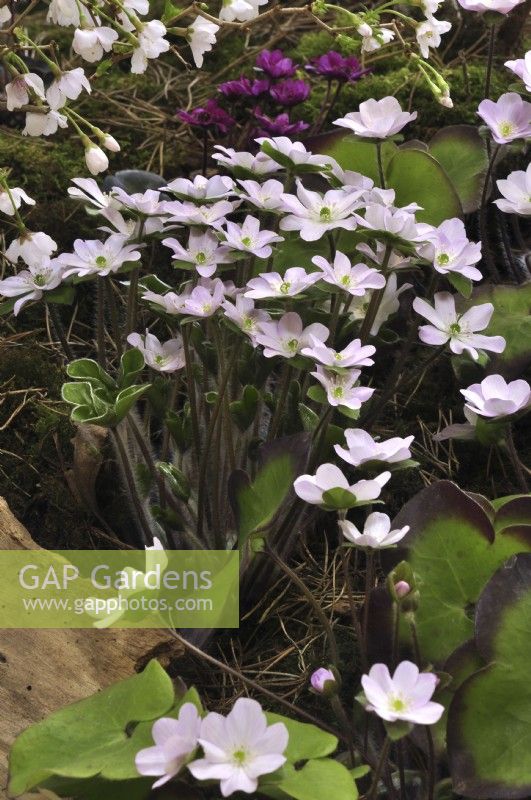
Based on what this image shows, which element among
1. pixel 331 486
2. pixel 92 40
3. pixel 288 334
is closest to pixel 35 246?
pixel 92 40

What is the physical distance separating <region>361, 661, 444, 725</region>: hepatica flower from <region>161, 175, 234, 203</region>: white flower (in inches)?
29.5

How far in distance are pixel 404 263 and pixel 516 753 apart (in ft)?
2.17

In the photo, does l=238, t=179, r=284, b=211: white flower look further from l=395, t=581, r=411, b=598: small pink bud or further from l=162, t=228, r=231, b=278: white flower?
l=395, t=581, r=411, b=598: small pink bud

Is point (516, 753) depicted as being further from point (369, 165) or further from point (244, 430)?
point (369, 165)

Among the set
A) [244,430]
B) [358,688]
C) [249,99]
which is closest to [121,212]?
[244,430]

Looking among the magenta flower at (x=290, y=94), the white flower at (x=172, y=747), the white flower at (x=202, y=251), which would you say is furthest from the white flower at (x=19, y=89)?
the white flower at (x=172, y=747)

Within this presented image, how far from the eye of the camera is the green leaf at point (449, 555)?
1.11m

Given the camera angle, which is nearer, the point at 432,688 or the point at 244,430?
the point at 432,688

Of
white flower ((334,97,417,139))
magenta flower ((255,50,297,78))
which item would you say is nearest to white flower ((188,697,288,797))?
white flower ((334,97,417,139))

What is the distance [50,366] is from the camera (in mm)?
1725

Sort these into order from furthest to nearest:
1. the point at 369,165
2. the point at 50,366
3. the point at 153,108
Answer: the point at 153,108 → the point at 50,366 → the point at 369,165

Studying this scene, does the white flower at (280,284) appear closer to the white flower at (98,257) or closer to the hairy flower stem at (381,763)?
the white flower at (98,257)

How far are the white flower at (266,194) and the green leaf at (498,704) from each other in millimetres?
602

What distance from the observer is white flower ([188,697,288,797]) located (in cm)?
85
